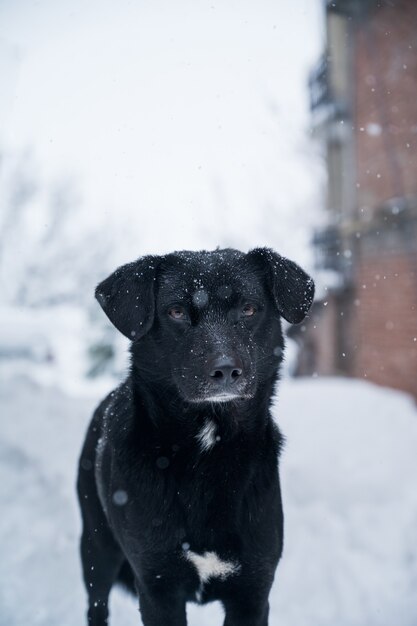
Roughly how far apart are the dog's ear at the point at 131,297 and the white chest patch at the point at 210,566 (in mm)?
903

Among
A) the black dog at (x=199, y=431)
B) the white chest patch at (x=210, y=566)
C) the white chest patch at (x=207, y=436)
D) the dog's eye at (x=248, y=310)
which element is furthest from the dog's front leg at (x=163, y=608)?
the dog's eye at (x=248, y=310)

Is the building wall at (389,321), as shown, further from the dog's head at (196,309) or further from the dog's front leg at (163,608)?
the dog's front leg at (163,608)

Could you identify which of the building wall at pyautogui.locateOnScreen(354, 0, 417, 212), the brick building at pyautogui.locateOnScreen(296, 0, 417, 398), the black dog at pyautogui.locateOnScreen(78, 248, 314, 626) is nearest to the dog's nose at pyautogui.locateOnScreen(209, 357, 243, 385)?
the black dog at pyautogui.locateOnScreen(78, 248, 314, 626)

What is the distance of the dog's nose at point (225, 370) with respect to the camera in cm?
192

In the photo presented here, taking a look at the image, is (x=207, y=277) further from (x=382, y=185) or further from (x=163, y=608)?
(x=382, y=185)

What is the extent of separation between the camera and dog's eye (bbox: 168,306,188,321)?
7.23ft

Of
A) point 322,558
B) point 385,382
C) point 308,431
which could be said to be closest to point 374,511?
point 322,558

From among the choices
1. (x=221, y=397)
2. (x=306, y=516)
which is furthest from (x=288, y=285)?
(x=306, y=516)

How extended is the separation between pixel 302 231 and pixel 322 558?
2033cm

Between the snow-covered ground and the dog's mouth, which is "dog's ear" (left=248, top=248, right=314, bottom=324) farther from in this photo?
the snow-covered ground

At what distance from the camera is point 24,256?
12.3 meters

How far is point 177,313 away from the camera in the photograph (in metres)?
2.21

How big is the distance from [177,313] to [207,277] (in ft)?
0.67

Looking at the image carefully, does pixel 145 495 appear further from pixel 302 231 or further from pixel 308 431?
pixel 302 231
